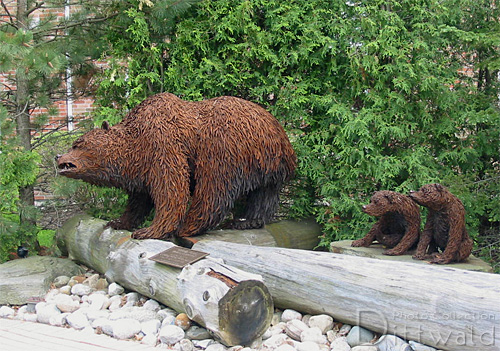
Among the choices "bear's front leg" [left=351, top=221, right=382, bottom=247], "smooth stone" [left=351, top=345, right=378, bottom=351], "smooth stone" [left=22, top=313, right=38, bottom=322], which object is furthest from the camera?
"bear's front leg" [left=351, top=221, right=382, bottom=247]

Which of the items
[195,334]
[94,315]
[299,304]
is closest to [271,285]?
[299,304]

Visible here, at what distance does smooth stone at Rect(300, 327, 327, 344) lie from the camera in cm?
346

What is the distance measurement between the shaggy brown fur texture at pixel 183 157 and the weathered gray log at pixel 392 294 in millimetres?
968

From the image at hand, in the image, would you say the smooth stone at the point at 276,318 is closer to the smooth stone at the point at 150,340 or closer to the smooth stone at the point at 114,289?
the smooth stone at the point at 150,340

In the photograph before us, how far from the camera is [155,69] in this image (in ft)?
19.7

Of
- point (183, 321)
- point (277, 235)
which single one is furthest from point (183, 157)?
point (183, 321)

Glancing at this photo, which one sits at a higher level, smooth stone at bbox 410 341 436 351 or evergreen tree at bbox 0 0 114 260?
evergreen tree at bbox 0 0 114 260

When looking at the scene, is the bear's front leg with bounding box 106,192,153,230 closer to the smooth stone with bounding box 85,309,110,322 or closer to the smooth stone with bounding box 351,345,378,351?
the smooth stone with bounding box 85,309,110,322

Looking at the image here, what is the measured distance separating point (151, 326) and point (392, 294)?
6.03ft

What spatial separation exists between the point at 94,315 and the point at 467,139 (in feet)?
14.2

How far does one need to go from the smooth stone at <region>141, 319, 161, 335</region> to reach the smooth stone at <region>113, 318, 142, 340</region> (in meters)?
0.04

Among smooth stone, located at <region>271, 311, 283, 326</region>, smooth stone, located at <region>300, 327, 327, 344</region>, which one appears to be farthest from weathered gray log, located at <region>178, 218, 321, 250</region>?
smooth stone, located at <region>300, 327, 327, 344</region>

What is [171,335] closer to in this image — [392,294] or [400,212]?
[392,294]

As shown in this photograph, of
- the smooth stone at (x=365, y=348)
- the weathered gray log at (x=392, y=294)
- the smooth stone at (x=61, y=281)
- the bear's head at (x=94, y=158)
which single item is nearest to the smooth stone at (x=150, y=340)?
the weathered gray log at (x=392, y=294)
